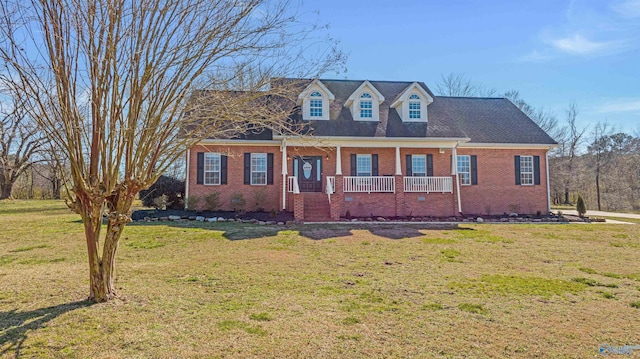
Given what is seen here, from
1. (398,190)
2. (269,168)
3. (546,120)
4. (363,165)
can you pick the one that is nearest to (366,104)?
(363,165)

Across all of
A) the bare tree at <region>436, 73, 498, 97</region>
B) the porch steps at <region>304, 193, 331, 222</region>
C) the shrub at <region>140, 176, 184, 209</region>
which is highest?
the bare tree at <region>436, 73, 498, 97</region>

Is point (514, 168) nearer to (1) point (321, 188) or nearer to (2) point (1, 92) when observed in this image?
(1) point (321, 188)

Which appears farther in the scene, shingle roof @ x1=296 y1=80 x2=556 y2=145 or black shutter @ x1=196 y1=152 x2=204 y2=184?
shingle roof @ x1=296 y1=80 x2=556 y2=145

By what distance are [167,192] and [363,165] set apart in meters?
9.59

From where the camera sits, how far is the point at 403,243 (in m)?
10.0

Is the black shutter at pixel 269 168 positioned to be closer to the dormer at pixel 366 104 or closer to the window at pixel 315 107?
the window at pixel 315 107

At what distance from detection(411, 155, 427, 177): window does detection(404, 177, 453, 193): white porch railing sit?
96 cm

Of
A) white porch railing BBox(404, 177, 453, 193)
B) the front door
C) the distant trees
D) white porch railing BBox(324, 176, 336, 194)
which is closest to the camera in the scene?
white porch railing BBox(324, 176, 336, 194)

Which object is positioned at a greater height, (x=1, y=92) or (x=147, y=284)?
(x=1, y=92)

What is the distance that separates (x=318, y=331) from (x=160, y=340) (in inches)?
67.3

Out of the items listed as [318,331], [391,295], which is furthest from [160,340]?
[391,295]

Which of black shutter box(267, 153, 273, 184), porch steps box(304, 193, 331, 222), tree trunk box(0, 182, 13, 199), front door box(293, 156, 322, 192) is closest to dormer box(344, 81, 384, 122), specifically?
front door box(293, 156, 322, 192)

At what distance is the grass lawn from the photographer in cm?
374

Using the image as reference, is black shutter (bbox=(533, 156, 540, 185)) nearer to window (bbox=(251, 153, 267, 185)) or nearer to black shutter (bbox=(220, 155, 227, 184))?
window (bbox=(251, 153, 267, 185))
